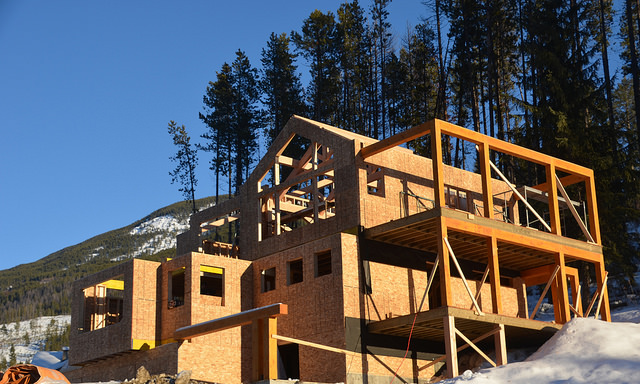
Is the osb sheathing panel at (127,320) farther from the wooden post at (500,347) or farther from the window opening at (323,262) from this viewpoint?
the wooden post at (500,347)

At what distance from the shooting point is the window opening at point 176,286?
30.8m

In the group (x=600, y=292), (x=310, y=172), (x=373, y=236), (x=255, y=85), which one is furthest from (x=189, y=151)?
(x=600, y=292)

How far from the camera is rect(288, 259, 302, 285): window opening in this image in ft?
101

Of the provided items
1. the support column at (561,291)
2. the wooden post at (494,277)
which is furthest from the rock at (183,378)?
the support column at (561,291)

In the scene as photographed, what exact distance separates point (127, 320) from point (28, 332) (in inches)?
6735

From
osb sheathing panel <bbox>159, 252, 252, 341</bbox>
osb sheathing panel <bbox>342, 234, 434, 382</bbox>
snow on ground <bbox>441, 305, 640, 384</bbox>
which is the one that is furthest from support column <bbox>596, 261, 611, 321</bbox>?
osb sheathing panel <bbox>159, 252, 252, 341</bbox>

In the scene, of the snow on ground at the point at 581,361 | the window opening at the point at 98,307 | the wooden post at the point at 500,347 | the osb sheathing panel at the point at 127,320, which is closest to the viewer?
the snow on ground at the point at 581,361

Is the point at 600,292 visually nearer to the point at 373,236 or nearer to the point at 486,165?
the point at 486,165

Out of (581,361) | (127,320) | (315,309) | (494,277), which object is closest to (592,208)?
(494,277)

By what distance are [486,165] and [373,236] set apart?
189 inches

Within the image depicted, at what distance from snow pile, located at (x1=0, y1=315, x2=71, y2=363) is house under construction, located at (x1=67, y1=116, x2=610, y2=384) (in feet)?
485

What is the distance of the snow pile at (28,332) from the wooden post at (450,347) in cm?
15742

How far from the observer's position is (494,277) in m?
26.3

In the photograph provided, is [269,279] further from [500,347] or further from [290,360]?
[500,347]
